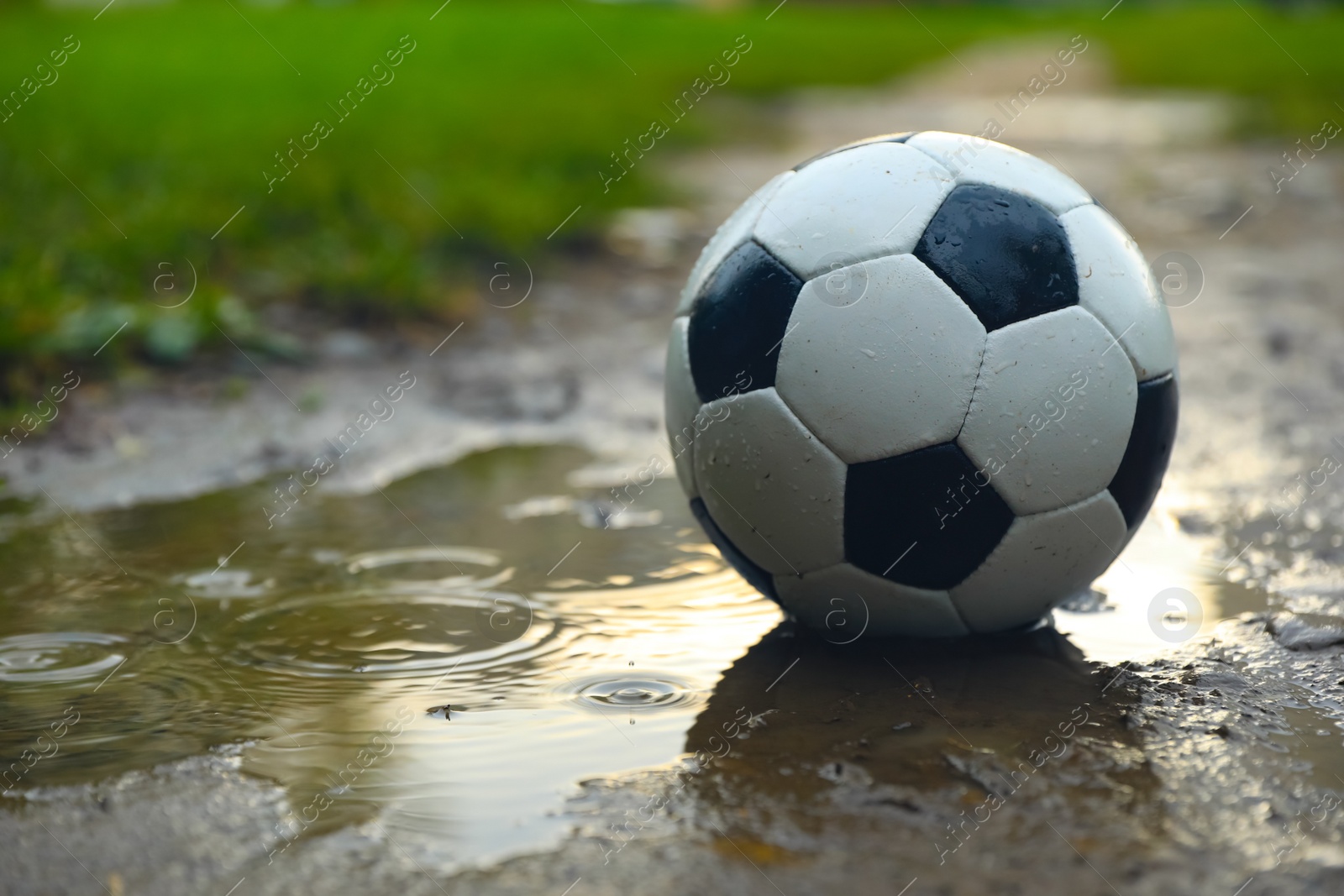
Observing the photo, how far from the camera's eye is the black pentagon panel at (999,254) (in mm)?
2721

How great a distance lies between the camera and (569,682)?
2.87m

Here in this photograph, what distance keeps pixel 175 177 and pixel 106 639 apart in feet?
16.4

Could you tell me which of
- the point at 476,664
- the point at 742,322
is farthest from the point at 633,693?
the point at 742,322

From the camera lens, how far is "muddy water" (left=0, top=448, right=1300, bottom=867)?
2.49 m

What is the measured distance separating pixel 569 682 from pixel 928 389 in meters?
0.96

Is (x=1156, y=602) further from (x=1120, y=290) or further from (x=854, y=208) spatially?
(x=854, y=208)

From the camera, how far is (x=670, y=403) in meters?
3.08

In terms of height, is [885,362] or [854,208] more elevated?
[854,208]

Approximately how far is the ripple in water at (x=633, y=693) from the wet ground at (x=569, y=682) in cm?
1

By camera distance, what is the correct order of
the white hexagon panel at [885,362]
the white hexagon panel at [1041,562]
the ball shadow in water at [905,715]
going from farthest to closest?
the white hexagon panel at [1041,562] → the white hexagon panel at [885,362] → the ball shadow in water at [905,715]

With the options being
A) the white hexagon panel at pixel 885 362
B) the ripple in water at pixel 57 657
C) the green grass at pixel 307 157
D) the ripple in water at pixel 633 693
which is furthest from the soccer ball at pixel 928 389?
the green grass at pixel 307 157

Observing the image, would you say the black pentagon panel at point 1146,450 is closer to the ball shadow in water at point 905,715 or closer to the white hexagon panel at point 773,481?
the ball shadow in water at point 905,715

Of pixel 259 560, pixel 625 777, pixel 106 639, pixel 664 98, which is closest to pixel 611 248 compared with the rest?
pixel 259 560

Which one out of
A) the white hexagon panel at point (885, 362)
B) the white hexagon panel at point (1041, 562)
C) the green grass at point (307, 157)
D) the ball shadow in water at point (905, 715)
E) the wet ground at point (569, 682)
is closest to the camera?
the wet ground at point (569, 682)
